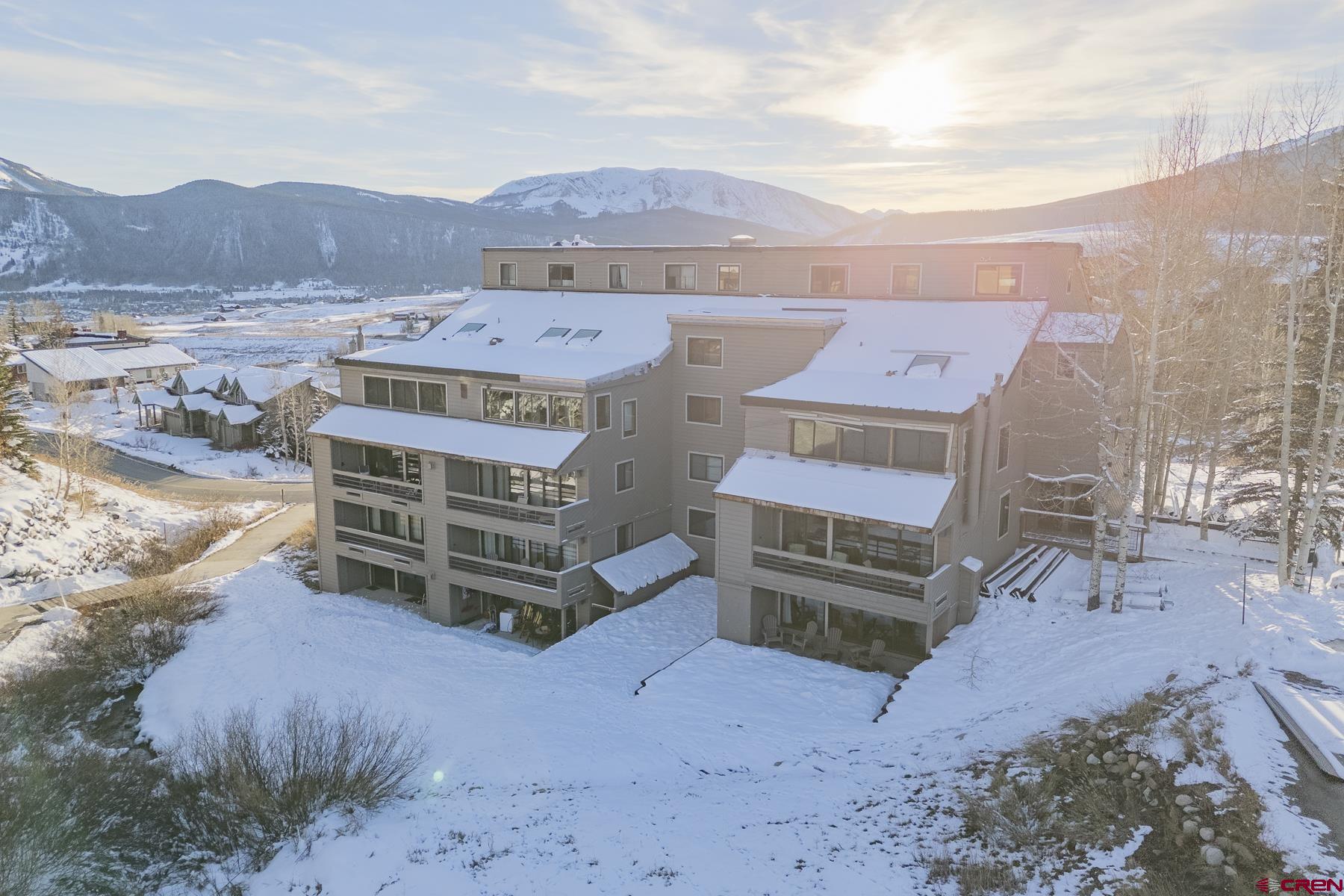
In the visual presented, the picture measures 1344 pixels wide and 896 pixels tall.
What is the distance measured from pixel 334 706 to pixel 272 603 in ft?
38.0

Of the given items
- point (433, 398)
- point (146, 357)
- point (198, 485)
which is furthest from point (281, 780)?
point (146, 357)

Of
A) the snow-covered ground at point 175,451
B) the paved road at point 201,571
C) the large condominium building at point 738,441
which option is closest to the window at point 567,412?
the large condominium building at point 738,441

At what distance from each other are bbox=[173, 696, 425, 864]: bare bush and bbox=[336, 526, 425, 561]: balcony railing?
12823mm

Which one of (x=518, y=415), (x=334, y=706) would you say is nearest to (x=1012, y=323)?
(x=518, y=415)

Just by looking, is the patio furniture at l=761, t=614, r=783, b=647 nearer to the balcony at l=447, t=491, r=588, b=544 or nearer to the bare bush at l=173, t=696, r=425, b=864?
the balcony at l=447, t=491, r=588, b=544

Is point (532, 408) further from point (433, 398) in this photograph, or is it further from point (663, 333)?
point (663, 333)

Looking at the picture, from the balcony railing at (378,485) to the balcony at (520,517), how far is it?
6.89ft

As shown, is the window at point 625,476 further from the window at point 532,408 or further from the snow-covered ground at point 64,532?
the snow-covered ground at point 64,532

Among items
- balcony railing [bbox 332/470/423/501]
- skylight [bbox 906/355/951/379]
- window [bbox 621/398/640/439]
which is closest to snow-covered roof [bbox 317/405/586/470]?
balcony railing [bbox 332/470/423/501]

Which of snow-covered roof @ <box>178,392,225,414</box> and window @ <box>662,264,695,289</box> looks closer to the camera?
window @ <box>662,264,695,289</box>

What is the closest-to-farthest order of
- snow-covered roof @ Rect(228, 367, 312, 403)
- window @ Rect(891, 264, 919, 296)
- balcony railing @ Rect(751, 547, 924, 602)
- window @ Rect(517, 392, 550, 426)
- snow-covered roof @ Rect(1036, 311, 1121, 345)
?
balcony railing @ Rect(751, 547, 924, 602), snow-covered roof @ Rect(1036, 311, 1121, 345), window @ Rect(517, 392, 550, 426), window @ Rect(891, 264, 919, 296), snow-covered roof @ Rect(228, 367, 312, 403)

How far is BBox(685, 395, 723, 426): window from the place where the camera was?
33.1 meters

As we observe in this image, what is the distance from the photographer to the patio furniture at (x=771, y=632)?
26672 mm

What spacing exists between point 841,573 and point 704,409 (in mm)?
10876
